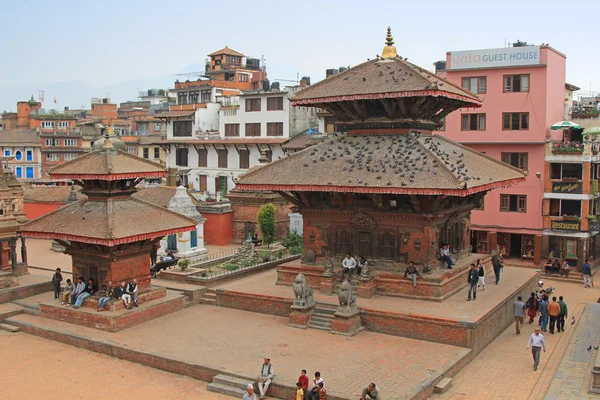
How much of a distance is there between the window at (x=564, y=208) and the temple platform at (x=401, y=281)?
40.7ft

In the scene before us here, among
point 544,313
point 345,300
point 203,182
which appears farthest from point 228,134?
point 544,313

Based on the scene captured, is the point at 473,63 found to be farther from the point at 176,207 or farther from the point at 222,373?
the point at 222,373

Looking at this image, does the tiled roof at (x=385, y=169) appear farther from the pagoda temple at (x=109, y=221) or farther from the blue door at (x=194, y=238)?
the blue door at (x=194, y=238)

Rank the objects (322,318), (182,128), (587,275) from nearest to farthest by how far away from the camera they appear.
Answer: (322,318), (587,275), (182,128)

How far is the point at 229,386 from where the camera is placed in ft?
57.1

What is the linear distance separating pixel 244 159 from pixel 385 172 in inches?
1274

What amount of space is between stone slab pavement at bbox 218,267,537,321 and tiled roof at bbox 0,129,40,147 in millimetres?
50071

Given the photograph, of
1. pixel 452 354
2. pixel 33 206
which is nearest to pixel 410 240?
pixel 452 354

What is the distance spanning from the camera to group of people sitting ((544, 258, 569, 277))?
111 feet

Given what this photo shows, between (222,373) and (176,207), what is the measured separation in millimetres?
18939

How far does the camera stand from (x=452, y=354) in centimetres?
1920

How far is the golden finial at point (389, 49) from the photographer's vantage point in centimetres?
2666

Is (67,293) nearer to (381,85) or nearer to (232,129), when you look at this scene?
(381,85)

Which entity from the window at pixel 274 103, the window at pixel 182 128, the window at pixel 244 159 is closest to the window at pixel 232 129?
the window at pixel 244 159
